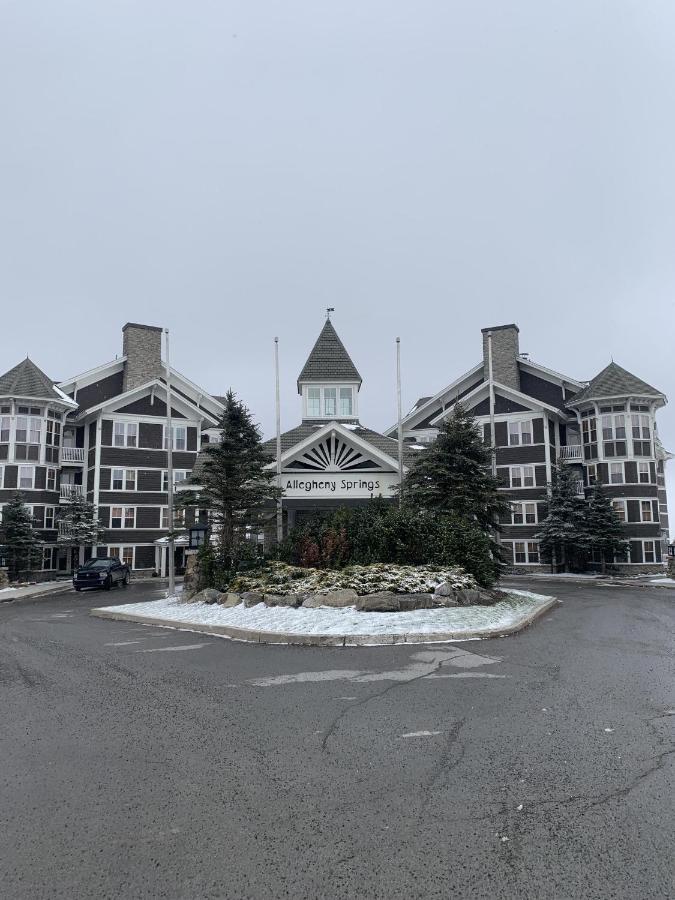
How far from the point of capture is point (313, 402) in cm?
3025

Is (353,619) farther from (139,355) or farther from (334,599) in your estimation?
(139,355)

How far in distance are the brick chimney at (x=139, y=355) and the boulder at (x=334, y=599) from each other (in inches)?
1406

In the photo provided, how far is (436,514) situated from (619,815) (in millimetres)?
17460

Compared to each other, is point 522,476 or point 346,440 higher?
point 522,476

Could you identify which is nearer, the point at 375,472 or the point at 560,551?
the point at 375,472

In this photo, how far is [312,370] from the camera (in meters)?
30.3

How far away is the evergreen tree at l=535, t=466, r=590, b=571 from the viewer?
40.2 metres

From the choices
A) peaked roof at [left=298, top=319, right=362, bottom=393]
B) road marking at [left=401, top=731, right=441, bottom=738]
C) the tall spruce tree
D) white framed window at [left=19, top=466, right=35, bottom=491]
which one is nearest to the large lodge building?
white framed window at [left=19, top=466, right=35, bottom=491]

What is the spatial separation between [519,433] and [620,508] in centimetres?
801

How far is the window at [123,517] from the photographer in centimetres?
4475

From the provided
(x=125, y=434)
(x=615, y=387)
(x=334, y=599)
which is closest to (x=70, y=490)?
(x=125, y=434)

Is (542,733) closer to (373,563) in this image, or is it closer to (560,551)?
(373,563)

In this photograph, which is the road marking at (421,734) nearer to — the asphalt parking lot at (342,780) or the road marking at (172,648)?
the asphalt parking lot at (342,780)

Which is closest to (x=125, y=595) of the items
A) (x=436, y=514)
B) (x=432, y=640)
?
(x=436, y=514)
